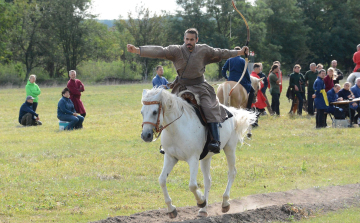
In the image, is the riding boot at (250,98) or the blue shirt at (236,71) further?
the riding boot at (250,98)

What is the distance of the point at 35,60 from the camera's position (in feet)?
186

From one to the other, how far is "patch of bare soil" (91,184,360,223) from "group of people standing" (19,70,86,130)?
1086 centimetres

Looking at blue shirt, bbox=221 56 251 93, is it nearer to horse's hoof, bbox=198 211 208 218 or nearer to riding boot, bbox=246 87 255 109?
riding boot, bbox=246 87 255 109

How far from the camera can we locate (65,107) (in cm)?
1759

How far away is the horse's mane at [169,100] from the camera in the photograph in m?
6.13

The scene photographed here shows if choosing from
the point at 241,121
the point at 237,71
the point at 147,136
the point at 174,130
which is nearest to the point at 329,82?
the point at 237,71

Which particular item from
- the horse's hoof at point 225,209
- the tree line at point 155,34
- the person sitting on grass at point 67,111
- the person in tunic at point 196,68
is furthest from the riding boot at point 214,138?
the tree line at point 155,34

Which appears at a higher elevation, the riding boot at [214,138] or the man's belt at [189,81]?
the man's belt at [189,81]

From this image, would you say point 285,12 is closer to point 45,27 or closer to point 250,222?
point 45,27

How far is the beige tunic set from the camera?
273 inches

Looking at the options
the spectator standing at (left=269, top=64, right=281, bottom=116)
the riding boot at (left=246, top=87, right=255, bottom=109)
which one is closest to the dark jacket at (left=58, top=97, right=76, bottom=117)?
the riding boot at (left=246, top=87, right=255, bottom=109)

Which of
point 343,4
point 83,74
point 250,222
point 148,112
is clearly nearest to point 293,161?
point 250,222

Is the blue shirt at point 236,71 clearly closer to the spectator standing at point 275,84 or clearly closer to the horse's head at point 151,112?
the spectator standing at point 275,84

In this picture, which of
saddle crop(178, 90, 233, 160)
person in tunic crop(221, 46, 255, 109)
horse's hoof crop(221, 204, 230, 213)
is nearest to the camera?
saddle crop(178, 90, 233, 160)
